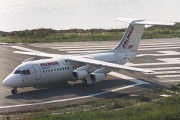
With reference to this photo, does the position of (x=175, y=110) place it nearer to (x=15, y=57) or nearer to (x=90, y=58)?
(x=90, y=58)

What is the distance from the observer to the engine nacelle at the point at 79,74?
108ft

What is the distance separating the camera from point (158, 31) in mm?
65688

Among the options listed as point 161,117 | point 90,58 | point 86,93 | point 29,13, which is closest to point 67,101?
point 86,93

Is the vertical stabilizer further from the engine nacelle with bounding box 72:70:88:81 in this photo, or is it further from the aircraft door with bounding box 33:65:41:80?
the aircraft door with bounding box 33:65:41:80

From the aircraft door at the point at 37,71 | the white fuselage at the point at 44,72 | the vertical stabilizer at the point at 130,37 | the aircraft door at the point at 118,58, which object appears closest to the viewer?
the white fuselage at the point at 44,72

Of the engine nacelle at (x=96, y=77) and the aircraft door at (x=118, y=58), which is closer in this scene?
the engine nacelle at (x=96, y=77)

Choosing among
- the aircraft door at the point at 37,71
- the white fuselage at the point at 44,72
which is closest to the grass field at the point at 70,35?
the white fuselage at the point at 44,72

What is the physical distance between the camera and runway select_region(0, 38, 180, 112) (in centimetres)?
2995

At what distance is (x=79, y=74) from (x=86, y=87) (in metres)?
1.45

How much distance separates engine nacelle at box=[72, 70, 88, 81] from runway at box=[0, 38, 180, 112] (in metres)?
0.85

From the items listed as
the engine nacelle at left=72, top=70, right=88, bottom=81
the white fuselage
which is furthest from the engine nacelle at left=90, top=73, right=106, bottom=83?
the white fuselage

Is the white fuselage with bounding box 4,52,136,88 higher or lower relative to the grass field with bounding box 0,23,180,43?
lower

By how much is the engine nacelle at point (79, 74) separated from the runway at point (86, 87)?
0.85 metres

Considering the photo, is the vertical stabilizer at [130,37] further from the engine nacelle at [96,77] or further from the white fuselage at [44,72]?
the engine nacelle at [96,77]
